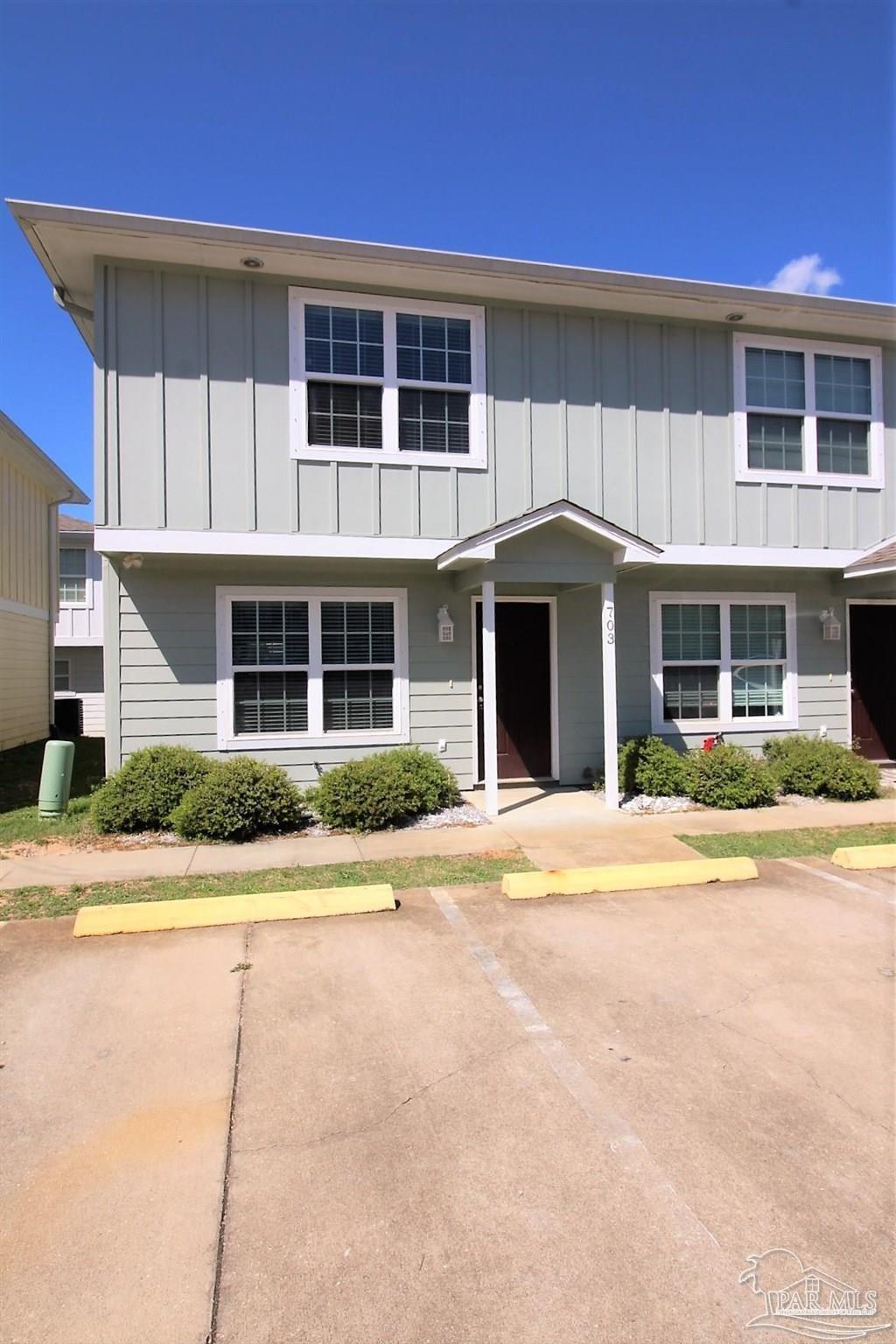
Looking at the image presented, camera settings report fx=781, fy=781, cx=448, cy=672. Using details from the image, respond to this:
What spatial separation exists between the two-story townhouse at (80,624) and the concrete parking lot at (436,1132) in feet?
60.4

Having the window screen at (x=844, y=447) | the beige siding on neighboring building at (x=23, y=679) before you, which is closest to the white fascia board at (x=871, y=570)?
the window screen at (x=844, y=447)

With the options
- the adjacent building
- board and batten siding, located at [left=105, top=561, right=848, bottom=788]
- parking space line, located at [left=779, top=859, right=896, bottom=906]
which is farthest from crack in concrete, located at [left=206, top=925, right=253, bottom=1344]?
the adjacent building

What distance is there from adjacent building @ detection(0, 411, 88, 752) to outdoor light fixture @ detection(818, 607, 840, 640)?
13109mm

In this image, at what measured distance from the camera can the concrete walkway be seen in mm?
6797

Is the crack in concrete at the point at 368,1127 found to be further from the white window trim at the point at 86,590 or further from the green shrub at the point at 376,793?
the white window trim at the point at 86,590

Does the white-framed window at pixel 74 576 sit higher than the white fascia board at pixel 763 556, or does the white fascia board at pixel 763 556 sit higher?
the white-framed window at pixel 74 576

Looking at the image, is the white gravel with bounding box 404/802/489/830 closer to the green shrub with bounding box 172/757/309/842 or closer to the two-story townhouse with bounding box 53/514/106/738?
the green shrub with bounding box 172/757/309/842

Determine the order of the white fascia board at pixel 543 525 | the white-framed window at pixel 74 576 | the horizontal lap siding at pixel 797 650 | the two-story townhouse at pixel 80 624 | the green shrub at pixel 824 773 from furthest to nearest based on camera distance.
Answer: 1. the white-framed window at pixel 74 576
2. the two-story townhouse at pixel 80 624
3. the horizontal lap siding at pixel 797 650
4. the green shrub at pixel 824 773
5. the white fascia board at pixel 543 525

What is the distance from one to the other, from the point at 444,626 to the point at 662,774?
320cm

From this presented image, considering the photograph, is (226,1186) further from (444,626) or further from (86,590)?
(86,590)

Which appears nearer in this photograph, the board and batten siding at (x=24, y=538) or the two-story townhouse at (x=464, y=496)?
the two-story townhouse at (x=464, y=496)

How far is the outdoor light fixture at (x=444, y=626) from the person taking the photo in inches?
379

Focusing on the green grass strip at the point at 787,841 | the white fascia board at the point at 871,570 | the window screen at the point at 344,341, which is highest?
the window screen at the point at 344,341

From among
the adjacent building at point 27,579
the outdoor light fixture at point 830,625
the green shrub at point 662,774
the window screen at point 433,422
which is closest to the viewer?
the window screen at point 433,422
